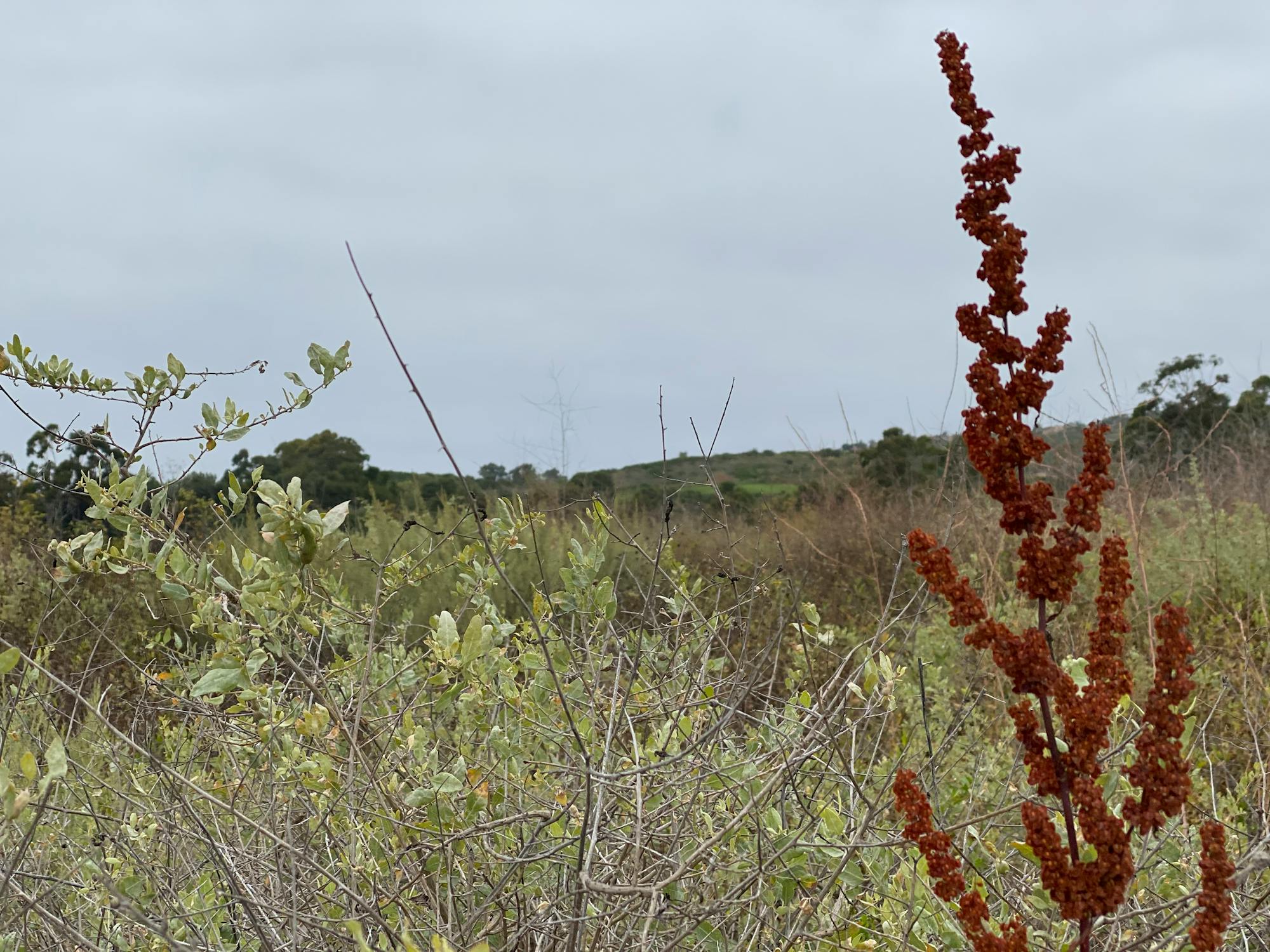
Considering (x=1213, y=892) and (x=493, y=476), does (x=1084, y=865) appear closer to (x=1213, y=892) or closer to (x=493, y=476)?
(x=1213, y=892)

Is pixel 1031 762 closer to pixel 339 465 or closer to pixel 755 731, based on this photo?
pixel 755 731

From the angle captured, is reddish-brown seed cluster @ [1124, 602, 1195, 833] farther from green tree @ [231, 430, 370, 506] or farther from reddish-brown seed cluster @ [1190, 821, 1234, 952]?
green tree @ [231, 430, 370, 506]

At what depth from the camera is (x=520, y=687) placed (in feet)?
9.14

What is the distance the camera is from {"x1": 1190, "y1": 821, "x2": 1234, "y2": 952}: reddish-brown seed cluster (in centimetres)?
154

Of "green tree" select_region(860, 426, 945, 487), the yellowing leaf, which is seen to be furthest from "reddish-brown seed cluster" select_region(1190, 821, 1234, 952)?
"green tree" select_region(860, 426, 945, 487)

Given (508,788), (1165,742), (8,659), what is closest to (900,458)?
(508,788)

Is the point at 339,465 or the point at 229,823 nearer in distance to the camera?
the point at 229,823

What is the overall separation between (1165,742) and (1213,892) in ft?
0.71

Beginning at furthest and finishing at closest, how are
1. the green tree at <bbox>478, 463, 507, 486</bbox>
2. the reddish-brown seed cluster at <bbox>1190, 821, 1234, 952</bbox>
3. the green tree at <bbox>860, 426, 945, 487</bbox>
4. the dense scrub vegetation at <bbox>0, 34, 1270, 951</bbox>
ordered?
the green tree at <bbox>860, 426, 945, 487</bbox> < the green tree at <bbox>478, 463, 507, 486</bbox> < the dense scrub vegetation at <bbox>0, 34, 1270, 951</bbox> < the reddish-brown seed cluster at <bbox>1190, 821, 1234, 952</bbox>

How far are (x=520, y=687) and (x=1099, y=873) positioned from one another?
1556 millimetres

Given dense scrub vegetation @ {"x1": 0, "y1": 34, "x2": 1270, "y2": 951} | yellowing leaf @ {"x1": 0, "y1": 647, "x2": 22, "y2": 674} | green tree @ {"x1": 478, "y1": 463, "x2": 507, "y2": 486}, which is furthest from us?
green tree @ {"x1": 478, "y1": 463, "x2": 507, "y2": 486}

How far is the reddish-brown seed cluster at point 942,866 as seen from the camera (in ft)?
5.18

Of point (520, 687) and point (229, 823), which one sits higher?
point (520, 687)

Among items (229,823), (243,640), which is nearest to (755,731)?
(243,640)
